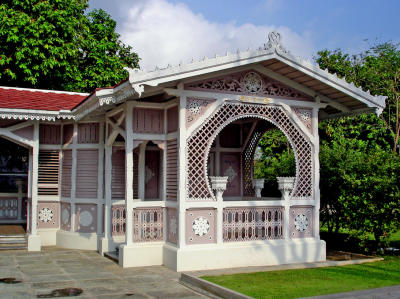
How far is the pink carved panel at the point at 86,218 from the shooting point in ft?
37.0

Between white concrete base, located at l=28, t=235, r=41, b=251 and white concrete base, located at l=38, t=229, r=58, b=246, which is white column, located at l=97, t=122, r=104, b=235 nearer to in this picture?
white concrete base, located at l=28, t=235, r=41, b=251

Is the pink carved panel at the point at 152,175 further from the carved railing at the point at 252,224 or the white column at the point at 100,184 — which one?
the carved railing at the point at 252,224

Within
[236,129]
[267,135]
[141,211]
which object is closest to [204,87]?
[141,211]

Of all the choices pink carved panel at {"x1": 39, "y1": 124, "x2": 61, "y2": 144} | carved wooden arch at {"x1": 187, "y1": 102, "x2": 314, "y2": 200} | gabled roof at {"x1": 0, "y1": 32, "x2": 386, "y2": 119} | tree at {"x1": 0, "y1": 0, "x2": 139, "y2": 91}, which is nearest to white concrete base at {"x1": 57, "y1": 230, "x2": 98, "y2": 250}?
pink carved panel at {"x1": 39, "y1": 124, "x2": 61, "y2": 144}

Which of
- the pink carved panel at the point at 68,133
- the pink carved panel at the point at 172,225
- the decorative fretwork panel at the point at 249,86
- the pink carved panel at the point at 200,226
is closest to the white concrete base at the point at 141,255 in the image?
the pink carved panel at the point at 172,225

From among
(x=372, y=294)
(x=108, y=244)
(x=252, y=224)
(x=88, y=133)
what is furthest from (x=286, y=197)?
(x=88, y=133)

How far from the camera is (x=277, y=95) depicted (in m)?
9.48

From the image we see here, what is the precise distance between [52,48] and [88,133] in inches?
339

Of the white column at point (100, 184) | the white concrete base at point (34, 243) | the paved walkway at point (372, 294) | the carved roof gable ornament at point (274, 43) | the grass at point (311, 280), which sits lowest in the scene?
the grass at point (311, 280)

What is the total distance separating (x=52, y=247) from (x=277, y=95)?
6486mm

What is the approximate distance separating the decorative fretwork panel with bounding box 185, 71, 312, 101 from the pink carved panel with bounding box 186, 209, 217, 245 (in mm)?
2252

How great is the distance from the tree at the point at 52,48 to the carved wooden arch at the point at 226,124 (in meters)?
11.5

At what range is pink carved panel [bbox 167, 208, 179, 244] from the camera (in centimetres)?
873

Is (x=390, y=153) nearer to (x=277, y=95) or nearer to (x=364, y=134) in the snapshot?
(x=277, y=95)
